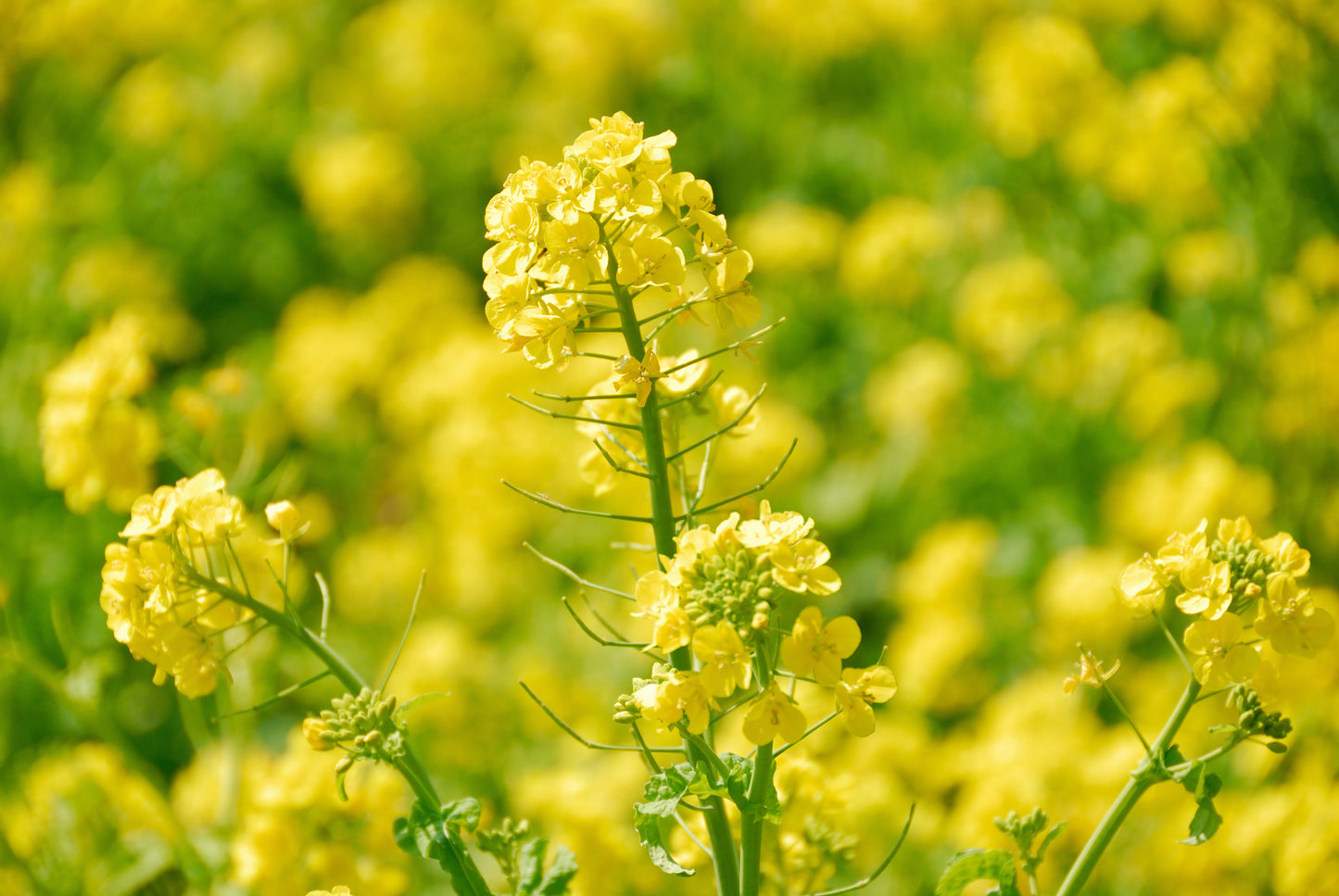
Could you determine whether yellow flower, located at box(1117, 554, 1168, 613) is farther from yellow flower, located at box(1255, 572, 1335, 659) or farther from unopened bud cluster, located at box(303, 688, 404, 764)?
unopened bud cluster, located at box(303, 688, 404, 764)

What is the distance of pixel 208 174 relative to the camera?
21.6ft

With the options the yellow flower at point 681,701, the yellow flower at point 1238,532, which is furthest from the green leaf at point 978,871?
the yellow flower at point 1238,532

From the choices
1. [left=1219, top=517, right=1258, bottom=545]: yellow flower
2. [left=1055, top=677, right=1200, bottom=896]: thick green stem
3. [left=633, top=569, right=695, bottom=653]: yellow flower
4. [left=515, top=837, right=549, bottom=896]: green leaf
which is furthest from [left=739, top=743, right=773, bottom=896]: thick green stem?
[left=1219, top=517, right=1258, bottom=545]: yellow flower

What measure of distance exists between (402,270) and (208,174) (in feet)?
4.80

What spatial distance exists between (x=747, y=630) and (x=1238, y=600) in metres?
0.75

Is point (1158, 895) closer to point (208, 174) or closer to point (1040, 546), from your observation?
point (1040, 546)

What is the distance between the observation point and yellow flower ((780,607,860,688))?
140 cm

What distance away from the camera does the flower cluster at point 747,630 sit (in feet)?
4.51

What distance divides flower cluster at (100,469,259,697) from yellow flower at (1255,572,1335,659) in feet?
4.96

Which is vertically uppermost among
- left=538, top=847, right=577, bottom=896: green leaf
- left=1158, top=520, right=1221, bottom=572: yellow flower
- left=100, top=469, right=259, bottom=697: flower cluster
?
left=100, top=469, right=259, bottom=697: flower cluster

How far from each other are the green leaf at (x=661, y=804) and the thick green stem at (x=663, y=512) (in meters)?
0.08

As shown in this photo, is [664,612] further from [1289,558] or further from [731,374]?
[731,374]

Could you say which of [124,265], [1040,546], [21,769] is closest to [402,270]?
[124,265]

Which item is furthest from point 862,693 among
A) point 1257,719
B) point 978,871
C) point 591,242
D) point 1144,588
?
point 591,242
